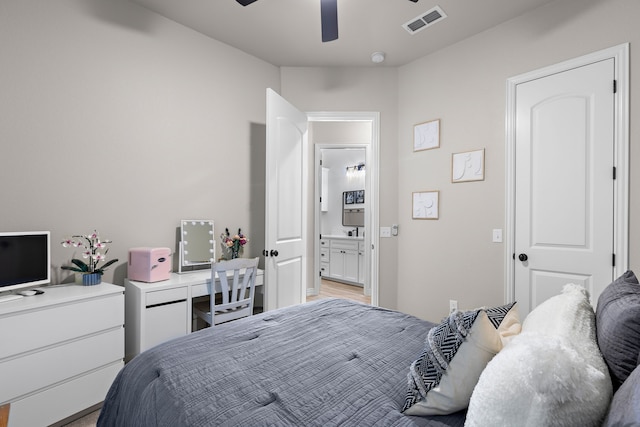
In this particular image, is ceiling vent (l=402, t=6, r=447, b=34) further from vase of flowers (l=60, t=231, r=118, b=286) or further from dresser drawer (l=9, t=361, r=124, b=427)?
dresser drawer (l=9, t=361, r=124, b=427)

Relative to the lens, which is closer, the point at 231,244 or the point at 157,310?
the point at 157,310

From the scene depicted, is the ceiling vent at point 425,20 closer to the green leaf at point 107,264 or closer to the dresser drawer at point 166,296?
the dresser drawer at point 166,296

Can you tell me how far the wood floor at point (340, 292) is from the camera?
5.00 meters

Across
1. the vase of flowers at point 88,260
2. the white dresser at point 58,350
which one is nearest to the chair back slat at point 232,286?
the white dresser at point 58,350

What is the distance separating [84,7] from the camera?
2.37 meters

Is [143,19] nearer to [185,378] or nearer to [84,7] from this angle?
[84,7]

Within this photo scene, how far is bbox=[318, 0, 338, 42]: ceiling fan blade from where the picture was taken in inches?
81.6

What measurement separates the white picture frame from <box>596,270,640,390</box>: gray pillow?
215 centimetres

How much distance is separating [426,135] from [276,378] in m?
2.93

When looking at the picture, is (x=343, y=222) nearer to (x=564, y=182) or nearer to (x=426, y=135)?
(x=426, y=135)

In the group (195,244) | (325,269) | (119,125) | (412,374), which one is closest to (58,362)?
(195,244)

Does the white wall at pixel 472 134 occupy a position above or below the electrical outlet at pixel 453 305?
above

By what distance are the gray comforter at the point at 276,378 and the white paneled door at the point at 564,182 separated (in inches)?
59.6

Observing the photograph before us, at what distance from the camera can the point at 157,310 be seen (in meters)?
2.37
